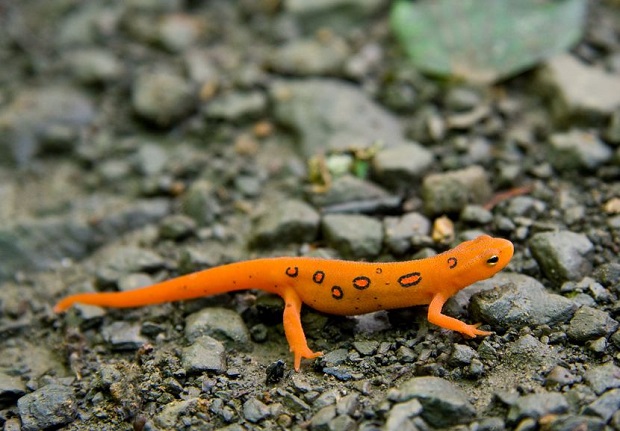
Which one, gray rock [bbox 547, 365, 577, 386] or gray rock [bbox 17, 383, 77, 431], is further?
gray rock [bbox 17, 383, 77, 431]

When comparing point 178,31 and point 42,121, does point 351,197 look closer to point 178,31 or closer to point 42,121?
point 178,31

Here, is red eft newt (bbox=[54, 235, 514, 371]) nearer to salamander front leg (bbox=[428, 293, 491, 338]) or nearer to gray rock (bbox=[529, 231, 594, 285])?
salamander front leg (bbox=[428, 293, 491, 338])

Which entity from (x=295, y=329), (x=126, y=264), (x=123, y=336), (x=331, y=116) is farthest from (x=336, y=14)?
(x=123, y=336)

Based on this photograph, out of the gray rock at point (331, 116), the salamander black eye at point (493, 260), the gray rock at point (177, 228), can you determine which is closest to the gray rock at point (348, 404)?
the salamander black eye at point (493, 260)

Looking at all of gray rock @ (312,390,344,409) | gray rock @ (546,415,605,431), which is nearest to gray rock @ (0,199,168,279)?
gray rock @ (312,390,344,409)

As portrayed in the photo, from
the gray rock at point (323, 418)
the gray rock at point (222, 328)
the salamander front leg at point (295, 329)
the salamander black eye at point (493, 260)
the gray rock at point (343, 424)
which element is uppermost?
the salamander black eye at point (493, 260)

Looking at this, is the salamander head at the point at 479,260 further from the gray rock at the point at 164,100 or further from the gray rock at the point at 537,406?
the gray rock at the point at 164,100
